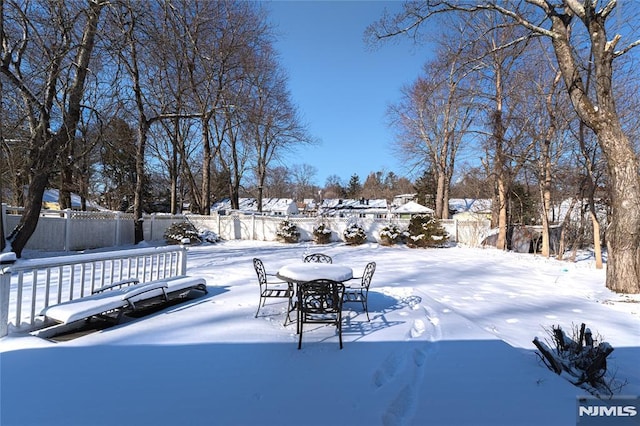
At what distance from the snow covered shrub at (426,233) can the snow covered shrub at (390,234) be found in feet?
1.97

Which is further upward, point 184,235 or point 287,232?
point 287,232

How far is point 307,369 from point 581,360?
238 cm

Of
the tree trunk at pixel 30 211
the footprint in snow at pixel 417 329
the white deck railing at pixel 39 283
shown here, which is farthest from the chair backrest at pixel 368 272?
the tree trunk at pixel 30 211

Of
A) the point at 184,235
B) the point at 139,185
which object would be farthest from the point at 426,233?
the point at 139,185

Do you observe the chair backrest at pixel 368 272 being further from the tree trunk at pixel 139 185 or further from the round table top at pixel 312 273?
the tree trunk at pixel 139 185

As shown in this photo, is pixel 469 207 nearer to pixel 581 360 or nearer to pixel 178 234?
pixel 178 234

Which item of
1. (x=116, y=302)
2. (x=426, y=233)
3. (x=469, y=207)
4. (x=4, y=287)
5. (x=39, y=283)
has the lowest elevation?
(x=39, y=283)

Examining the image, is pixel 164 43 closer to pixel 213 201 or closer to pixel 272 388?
pixel 272 388

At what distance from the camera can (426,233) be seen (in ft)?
46.9

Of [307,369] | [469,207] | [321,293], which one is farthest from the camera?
[469,207]

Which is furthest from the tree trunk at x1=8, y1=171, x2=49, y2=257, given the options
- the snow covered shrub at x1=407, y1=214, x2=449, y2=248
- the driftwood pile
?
the snow covered shrub at x1=407, y1=214, x2=449, y2=248

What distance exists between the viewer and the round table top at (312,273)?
158 inches

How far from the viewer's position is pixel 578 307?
16.9 ft

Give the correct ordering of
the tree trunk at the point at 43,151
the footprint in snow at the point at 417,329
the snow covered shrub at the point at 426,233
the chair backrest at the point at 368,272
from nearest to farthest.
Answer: the footprint in snow at the point at 417,329 → the chair backrest at the point at 368,272 → the tree trunk at the point at 43,151 → the snow covered shrub at the point at 426,233
